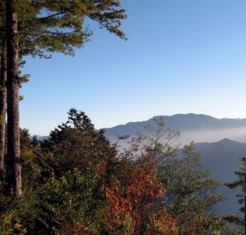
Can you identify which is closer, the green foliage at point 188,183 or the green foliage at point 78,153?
the green foliage at point 78,153

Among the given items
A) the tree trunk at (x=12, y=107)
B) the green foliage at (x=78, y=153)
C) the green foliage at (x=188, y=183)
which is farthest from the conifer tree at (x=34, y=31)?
the green foliage at (x=188, y=183)

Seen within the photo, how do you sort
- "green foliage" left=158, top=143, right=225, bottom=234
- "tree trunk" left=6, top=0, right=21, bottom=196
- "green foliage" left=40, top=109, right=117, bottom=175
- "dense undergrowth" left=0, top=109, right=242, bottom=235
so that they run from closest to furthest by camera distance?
"dense undergrowth" left=0, top=109, right=242, bottom=235 → "tree trunk" left=6, top=0, right=21, bottom=196 → "green foliage" left=40, top=109, right=117, bottom=175 → "green foliage" left=158, top=143, right=225, bottom=234

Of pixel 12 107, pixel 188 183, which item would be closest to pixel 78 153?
pixel 12 107

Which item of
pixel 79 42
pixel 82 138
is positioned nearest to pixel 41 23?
pixel 79 42

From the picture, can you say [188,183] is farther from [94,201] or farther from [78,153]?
[94,201]

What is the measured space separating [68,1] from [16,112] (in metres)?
3.73

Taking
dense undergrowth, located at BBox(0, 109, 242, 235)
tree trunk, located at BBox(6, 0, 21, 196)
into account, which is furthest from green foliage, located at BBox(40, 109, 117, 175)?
tree trunk, located at BBox(6, 0, 21, 196)

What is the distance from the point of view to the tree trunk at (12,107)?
7.85 m

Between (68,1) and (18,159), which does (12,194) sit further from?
(68,1)

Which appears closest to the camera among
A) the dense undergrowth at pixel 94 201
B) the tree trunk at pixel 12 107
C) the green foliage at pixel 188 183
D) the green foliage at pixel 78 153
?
the dense undergrowth at pixel 94 201

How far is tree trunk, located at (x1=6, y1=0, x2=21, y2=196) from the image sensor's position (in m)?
7.85

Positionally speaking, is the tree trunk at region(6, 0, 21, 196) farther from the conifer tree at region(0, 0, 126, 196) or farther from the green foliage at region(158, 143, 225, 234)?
the green foliage at region(158, 143, 225, 234)

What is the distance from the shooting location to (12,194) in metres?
7.52

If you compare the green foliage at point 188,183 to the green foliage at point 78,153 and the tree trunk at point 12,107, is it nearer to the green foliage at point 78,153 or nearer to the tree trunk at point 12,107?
the green foliage at point 78,153
